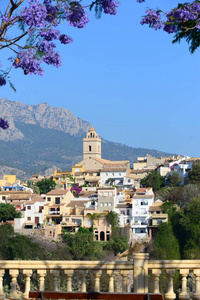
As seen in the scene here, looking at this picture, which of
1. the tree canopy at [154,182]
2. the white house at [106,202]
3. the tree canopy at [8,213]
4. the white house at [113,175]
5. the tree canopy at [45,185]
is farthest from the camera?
the tree canopy at [45,185]

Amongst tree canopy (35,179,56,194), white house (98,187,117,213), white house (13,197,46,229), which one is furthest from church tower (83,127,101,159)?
white house (98,187,117,213)

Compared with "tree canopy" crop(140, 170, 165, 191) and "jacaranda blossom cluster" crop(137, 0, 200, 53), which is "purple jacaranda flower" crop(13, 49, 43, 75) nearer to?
"jacaranda blossom cluster" crop(137, 0, 200, 53)

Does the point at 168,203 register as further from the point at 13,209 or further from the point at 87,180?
the point at 87,180

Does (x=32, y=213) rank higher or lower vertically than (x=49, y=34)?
higher

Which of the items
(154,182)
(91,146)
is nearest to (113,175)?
(154,182)

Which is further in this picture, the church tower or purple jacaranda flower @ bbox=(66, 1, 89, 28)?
the church tower

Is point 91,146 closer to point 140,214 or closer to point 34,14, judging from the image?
point 140,214

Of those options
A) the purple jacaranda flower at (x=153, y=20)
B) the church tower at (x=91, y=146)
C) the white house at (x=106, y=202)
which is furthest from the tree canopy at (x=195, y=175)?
the purple jacaranda flower at (x=153, y=20)

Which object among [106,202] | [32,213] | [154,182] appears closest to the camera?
[106,202]

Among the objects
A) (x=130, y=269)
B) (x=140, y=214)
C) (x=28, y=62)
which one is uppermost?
(x=140, y=214)

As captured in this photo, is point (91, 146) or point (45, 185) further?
point (91, 146)

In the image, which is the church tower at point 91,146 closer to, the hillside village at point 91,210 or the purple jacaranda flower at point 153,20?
the hillside village at point 91,210

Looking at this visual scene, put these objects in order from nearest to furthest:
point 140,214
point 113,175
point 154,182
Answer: point 140,214
point 154,182
point 113,175

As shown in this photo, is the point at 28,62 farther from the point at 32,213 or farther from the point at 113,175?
the point at 113,175
